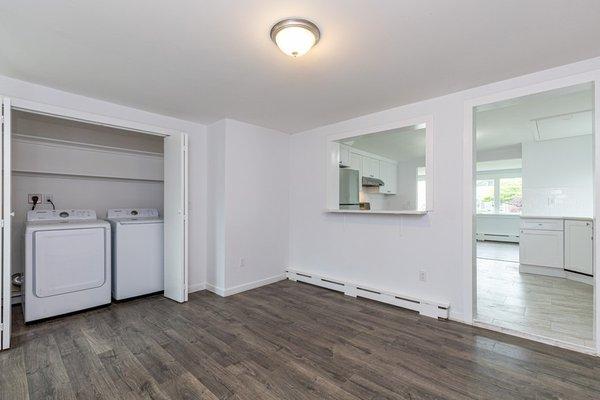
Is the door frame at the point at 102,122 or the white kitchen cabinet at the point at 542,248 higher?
the door frame at the point at 102,122

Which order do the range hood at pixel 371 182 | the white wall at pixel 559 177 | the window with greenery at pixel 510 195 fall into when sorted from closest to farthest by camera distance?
the white wall at pixel 559 177
the range hood at pixel 371 182
the window with greenery at pixel 510 195

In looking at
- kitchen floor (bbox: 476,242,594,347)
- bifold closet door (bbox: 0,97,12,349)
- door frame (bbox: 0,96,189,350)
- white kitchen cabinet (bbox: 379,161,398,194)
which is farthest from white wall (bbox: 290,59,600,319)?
bifold closet door (bbox: 0,97,12,349)

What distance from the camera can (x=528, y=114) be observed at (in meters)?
3.82

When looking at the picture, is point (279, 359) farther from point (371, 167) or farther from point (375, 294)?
point (371, 167)

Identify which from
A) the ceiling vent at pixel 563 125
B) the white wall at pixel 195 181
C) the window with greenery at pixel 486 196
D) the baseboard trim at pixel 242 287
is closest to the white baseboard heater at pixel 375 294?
the baseboard trim at pixel 242 287

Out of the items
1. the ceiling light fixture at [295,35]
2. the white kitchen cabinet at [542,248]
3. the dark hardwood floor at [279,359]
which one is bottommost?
the dark hardwood floor at [279,359]

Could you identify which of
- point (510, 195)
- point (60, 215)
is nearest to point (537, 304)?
point (60, 215)

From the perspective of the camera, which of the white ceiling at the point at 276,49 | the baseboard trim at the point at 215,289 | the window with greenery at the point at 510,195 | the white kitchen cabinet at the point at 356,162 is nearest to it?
the white ceiling at the point at 276,49

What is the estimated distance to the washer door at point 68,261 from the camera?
9.10ft

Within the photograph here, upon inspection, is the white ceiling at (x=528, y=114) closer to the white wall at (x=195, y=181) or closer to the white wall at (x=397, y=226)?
the white wall at (x=397, y=226)

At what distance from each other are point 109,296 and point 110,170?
1806 millimetres

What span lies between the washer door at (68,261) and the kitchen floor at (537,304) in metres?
4.16

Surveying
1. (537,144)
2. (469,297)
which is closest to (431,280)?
(469,297)

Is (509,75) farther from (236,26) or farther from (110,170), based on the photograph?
(110,170)
